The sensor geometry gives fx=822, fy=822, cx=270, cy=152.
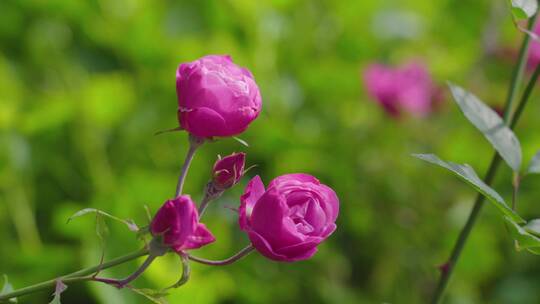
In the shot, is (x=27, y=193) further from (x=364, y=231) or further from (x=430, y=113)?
(x=430, y=113)

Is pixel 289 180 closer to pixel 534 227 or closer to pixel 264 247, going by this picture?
pixel 264 247

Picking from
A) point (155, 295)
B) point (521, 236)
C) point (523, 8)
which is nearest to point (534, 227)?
point (521, 236)

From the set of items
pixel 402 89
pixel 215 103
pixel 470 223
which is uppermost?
pixel 215 103

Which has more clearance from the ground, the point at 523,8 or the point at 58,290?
the point at 523,8

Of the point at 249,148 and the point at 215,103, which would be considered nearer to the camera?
the point at 215,103

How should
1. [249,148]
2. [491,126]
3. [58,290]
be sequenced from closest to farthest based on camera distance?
[58,290] < [491,126] < [249,148]

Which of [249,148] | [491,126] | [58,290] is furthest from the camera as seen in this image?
[249,148]

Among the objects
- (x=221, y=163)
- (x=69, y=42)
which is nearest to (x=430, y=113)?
(x=69, y=42)
